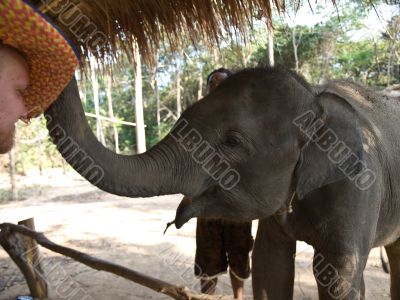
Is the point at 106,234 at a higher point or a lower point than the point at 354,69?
lower

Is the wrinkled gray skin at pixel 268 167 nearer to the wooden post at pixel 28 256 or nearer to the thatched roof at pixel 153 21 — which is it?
the thatched roof at pixel 153 21

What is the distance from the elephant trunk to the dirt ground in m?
2.68

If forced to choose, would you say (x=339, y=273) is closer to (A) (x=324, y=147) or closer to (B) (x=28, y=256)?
(A) (x=324, y=147)

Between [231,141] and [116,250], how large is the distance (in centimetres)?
445

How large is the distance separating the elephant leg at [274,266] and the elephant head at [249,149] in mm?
578

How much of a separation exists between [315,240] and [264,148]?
1.90ft

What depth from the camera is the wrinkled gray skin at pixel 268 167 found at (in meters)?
1.34

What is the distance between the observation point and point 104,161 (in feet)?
4.30

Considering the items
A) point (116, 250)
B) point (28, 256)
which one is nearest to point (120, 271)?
point (28, 256)

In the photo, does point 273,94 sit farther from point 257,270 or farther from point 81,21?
point 257,270

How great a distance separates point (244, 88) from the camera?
5.19ft

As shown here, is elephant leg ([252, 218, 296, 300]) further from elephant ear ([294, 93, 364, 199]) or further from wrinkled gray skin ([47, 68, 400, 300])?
elephant ear ([294, 93, 364, 199])

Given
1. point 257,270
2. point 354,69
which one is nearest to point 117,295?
point 257,270

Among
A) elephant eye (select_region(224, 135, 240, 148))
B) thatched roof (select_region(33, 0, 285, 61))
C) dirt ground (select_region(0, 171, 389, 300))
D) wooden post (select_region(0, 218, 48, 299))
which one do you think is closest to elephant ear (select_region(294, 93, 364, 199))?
elephant eye (select_region(224, 135, 240, 148))
